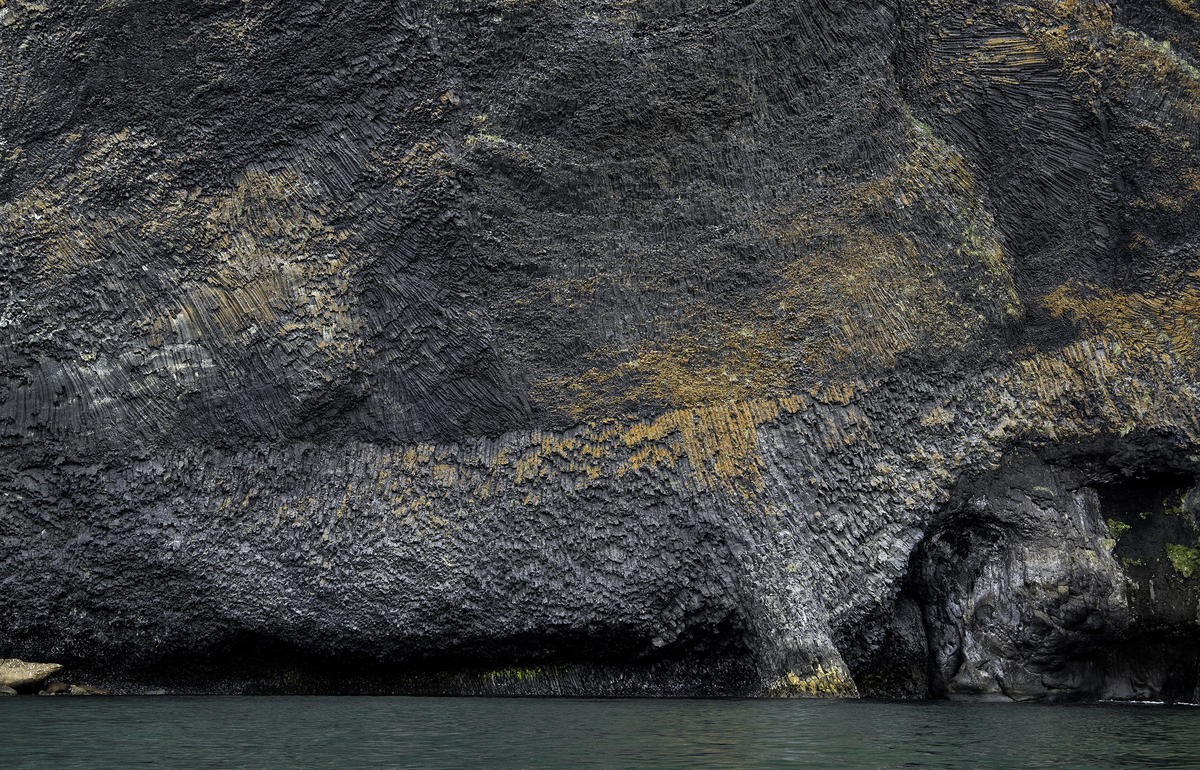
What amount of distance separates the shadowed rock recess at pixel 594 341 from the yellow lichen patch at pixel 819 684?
0.09 m

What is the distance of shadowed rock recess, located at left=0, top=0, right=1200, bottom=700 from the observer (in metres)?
6.62

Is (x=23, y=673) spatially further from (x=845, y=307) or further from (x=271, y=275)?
(x=845, y=307)

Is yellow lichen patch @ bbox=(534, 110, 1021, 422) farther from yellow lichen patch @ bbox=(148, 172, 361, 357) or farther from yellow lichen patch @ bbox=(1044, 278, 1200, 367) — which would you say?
yellow lichen patch @ bbox=(148, 172, 361, 357)

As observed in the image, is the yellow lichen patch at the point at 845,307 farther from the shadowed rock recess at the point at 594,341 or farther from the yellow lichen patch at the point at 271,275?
the yellow lichen patch at the point at 271,275

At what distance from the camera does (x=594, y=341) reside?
7.22 m

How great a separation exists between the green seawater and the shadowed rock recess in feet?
2.73

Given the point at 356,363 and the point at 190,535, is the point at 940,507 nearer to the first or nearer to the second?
the point at 356,363

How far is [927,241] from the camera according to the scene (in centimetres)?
706

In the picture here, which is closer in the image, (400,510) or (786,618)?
(786,618)

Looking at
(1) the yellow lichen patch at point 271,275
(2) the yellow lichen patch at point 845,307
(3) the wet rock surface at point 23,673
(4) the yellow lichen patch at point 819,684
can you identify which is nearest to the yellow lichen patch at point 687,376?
(2) the yellow lichen patch at point 845,307

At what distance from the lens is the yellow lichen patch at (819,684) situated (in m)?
6.32

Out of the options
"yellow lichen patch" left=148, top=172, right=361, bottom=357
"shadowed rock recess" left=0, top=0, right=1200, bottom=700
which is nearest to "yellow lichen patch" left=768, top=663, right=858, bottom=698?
"shadowed rock recess" left=0, top=0, right=1200, bottom=700

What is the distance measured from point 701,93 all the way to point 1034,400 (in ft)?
9.94

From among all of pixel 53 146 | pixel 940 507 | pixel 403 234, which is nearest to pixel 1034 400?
pixel 940 507
